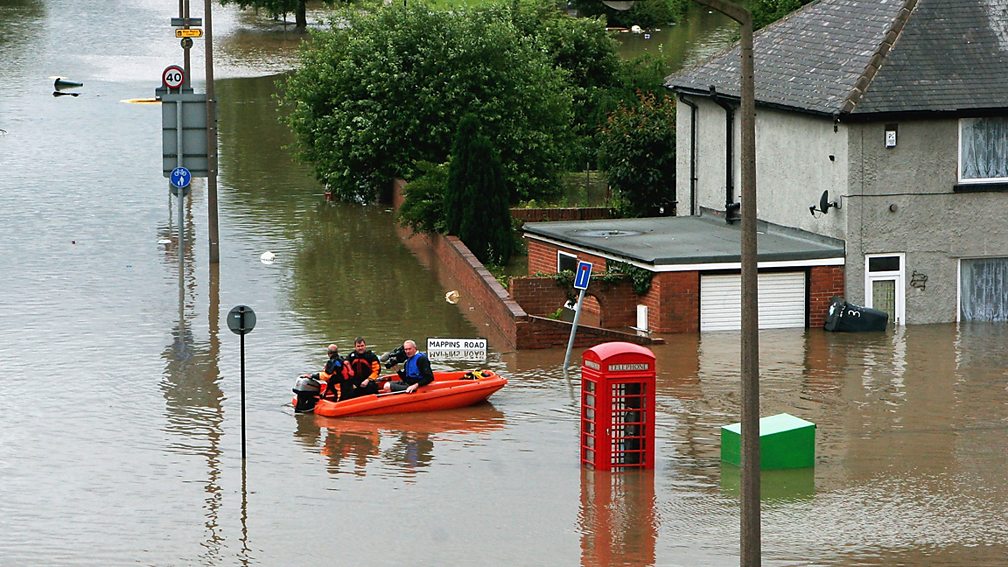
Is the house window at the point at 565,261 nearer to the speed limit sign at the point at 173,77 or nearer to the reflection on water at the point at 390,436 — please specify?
the reflection on water at the point at 390,436

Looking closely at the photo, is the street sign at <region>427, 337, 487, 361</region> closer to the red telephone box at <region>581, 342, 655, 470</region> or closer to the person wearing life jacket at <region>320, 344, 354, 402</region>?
the person wearing life jacket at <region>320, 344, 354, 402</region>

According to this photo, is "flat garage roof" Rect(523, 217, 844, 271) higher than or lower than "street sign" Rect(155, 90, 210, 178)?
lower

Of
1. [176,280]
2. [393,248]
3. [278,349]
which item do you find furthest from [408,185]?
[278,349]

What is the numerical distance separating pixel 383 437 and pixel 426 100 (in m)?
19.7

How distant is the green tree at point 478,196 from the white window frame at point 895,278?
29.5ft

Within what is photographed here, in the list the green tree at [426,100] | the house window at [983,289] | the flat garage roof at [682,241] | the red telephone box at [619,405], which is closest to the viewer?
the red telephone box at [619,405]

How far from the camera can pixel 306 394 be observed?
25.1m

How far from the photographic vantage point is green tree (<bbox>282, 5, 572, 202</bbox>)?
140 ft

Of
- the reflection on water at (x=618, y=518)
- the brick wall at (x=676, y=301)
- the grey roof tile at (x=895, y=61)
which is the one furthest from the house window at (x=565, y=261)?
the reflection on water at (x=618, y=518)

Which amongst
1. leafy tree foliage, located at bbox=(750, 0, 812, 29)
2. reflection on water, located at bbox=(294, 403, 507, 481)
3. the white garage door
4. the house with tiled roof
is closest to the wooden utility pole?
reflection on water, located at bbox=(294, 403, 507, 481)

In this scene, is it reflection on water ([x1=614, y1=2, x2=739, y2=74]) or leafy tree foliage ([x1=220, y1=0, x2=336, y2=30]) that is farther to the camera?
leafy tree foliage ([x1=220, y1=0, x2=336, y2=30])

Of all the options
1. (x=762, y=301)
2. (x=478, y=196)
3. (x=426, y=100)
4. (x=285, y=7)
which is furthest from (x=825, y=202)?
(x=285, y=7)

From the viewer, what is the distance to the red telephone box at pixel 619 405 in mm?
21484

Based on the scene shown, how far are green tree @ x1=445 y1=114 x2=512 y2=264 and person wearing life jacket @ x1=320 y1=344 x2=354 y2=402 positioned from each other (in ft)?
42.1
